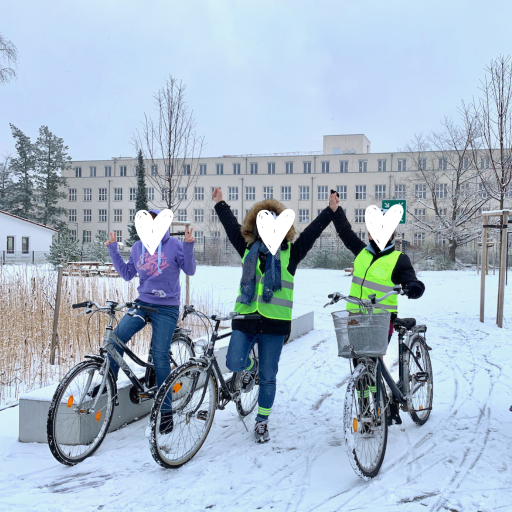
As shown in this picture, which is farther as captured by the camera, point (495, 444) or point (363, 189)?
point (363, 189)

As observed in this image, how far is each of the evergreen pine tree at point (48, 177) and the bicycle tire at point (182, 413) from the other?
56.9 meters

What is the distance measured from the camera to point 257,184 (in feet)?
188

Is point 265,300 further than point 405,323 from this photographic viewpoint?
No

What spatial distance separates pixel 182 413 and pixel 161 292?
996mm

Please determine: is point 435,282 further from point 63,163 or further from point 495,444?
point 63,163

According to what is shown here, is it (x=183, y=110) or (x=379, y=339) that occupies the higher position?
(x=183, y=110)

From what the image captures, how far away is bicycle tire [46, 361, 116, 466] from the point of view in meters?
3.66

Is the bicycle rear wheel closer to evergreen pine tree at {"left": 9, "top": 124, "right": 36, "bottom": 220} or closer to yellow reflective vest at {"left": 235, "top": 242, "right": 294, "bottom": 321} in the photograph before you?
yellow reflective vest at {"left": 235, "top": 242, "right": 294, "bottom": 321}

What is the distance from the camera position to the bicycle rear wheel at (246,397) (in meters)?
4.37

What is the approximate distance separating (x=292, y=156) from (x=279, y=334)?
55.3 meters

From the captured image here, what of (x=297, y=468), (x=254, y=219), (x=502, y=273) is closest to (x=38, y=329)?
(x=254, y=219)

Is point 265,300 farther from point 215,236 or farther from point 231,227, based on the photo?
point 215,236

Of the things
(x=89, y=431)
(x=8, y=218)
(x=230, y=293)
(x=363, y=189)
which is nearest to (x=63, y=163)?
(x=8, y=218)

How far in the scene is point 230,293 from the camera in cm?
1677
